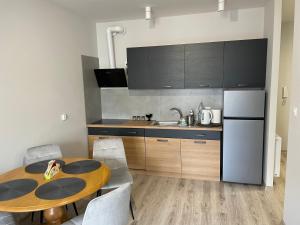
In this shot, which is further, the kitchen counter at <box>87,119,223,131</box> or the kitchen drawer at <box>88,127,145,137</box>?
the kitchen drawer at <box>88,127,145,137</box>

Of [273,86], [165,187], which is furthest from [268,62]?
[165,187]

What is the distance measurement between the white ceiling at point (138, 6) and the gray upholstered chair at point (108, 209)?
2492 millimetres

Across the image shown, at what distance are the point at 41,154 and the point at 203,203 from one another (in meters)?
2.01

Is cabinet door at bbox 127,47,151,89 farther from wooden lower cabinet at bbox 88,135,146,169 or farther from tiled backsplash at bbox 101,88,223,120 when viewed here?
wooden lower cabinet at bbox 88,135,146,169

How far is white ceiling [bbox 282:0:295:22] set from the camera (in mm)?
3305

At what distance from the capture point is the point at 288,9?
361 cm

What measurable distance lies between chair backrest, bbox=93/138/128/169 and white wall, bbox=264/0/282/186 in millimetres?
1954

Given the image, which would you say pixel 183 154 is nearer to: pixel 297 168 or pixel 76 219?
pixel 297 168

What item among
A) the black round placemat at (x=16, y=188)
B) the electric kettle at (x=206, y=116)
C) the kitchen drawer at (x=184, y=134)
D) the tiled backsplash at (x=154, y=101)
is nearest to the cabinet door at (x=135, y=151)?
the kitchen drawer at (x=184, y=134)

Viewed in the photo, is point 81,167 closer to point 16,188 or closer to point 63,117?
point 16,188

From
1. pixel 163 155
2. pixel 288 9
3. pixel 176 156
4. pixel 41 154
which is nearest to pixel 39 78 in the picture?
pixel 41 154

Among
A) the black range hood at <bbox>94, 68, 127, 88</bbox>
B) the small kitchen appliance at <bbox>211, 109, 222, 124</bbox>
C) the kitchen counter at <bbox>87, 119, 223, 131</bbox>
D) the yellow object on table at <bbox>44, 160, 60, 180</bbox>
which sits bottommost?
the yellow object on table at <bbox>44, 160, 60, 180</bbox>

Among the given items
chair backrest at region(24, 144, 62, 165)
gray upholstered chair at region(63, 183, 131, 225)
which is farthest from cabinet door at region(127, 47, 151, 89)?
gray upholstered chair at region(63, 183, 131, 225)

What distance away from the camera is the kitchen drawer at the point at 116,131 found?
3.63m
